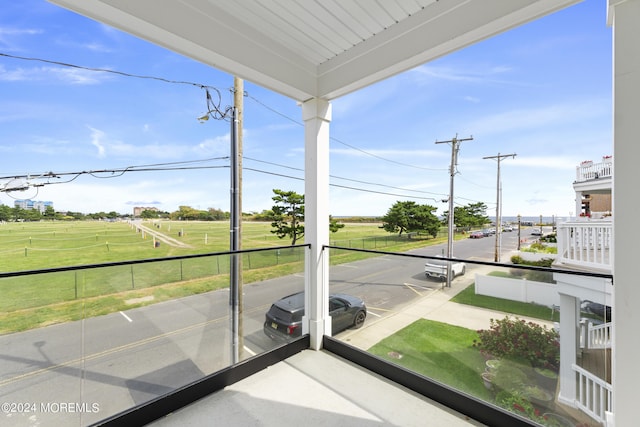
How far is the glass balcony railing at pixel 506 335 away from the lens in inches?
51.2

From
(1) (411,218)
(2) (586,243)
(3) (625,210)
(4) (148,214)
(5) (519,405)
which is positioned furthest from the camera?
(1) (411,218)

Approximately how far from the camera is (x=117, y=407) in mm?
1471

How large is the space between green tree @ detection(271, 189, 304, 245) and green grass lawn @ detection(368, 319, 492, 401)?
13.9 feet

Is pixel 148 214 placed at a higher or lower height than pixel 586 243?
higher

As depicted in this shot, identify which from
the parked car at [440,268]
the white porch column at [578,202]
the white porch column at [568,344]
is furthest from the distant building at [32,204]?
the white porch column at [578,202]

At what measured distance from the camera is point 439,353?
6.01ft

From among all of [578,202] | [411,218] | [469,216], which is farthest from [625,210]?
[411,218]

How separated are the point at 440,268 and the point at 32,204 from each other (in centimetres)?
608

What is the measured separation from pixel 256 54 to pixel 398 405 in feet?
8.86

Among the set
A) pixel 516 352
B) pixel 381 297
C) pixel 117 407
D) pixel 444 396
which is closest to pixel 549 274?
pixel 516 352

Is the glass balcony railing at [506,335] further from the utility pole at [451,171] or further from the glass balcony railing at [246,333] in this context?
the utility pole at [451,171]

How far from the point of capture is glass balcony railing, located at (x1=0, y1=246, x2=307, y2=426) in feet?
4.23

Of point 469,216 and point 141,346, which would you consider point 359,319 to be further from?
point 469,216

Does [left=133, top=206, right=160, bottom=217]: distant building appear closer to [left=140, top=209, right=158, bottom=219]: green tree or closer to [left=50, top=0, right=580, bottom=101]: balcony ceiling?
[left=140, top=209, right=158, bottom=219]: green tree
